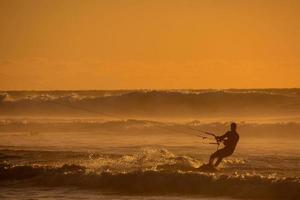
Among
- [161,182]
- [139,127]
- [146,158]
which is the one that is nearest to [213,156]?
[161,182]

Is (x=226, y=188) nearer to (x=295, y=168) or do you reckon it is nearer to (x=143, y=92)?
(x=295, y=168)

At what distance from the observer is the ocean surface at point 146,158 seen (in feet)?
66.5

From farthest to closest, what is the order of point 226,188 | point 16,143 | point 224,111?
point 224,111
point 16,143
point 226,188

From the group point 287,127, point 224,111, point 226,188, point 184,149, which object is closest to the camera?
point 226,188

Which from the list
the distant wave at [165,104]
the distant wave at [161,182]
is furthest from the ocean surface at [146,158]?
the distant wave at [165,104]

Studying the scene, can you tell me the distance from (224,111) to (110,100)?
1074cm

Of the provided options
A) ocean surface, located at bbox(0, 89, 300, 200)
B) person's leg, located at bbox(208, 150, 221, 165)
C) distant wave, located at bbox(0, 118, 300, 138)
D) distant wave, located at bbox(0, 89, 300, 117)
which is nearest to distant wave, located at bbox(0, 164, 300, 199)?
ocean surface, located at bbox(0, 89, 300, 200)

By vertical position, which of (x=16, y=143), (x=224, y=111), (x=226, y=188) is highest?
(x=224, y=111)

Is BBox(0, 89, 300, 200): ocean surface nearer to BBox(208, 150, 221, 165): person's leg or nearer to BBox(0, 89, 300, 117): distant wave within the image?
BBox(208, 150, 221, 165): person's leg

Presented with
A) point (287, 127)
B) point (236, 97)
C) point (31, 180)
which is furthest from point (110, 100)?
point (31, 180)

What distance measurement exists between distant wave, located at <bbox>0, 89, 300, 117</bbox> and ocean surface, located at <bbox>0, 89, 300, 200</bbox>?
3.03 ft

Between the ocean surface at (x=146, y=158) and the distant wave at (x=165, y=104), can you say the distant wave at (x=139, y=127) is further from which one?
the distant wave at (x=165, y=104)

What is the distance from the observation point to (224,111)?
51.5 metres

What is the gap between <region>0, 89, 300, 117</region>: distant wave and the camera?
169 feet
